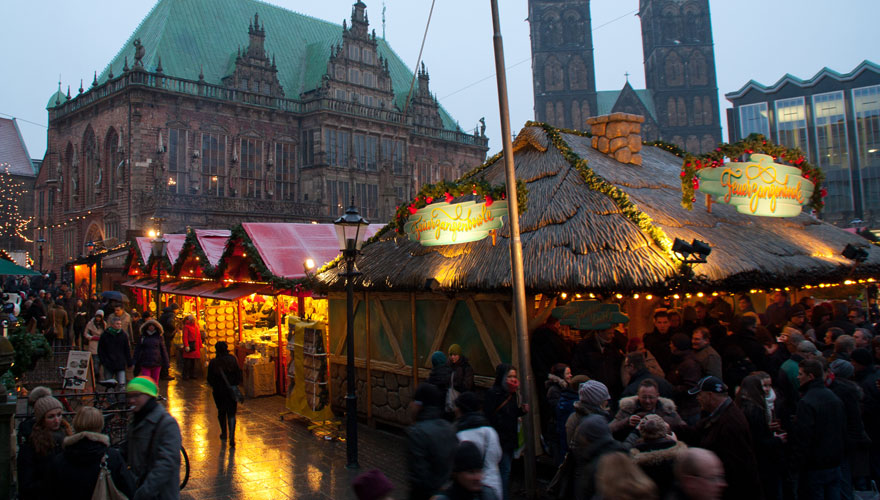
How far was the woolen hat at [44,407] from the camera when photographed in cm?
553

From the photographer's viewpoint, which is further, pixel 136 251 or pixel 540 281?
pixel 136 251

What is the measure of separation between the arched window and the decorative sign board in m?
35.8

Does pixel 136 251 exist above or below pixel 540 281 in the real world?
above

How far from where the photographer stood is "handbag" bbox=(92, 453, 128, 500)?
467cm

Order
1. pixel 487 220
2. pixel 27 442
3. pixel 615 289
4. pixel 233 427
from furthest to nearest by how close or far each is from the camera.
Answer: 1. pixel 233 427
2. pixel 487 220
3. pixel 615 289
4. pixel 27 442

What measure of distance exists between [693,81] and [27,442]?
78.1 metres

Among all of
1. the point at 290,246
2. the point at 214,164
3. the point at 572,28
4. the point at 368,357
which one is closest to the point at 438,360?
the point at 368,357

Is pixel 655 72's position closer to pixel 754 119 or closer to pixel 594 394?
pixel 754 119

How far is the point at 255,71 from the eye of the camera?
129 feet

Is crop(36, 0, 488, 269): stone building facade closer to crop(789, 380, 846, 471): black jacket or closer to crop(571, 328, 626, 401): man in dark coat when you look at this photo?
crop(571, 328, 626, 401): man in dark coat

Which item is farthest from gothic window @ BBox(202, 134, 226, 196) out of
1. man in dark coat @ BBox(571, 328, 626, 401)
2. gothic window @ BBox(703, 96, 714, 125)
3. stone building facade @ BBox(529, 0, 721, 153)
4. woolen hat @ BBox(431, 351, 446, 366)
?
gothic window @ BBox(703, 96, 714, 125)

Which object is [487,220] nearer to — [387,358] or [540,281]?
[540,281]

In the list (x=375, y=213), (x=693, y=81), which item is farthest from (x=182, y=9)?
(x=693, y=81)

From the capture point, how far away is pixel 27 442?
18.1 feet
